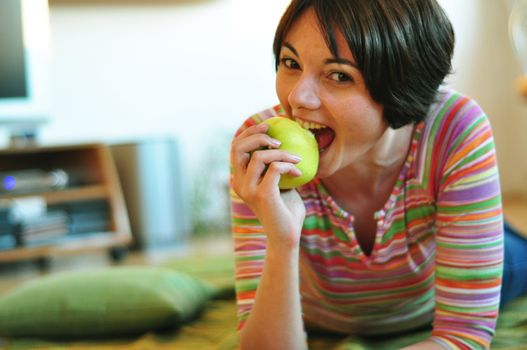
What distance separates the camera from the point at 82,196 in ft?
10.8

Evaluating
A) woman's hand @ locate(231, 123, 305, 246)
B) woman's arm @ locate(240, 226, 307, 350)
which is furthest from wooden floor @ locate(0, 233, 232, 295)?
woman's hand @ locate(231, 123, 305, 246)

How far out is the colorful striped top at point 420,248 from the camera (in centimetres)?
109

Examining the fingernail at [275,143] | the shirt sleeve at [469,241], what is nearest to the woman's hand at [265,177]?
the fingernail at [275,143]

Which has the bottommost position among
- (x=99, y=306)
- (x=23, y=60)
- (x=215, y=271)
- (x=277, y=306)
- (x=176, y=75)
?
(x=215, y=271)

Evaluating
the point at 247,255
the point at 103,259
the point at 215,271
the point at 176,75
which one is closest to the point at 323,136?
the point at 247,255

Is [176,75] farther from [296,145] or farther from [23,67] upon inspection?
[296,145]

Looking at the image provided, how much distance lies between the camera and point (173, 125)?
13.2ft

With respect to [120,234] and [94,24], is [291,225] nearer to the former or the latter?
[120,234]

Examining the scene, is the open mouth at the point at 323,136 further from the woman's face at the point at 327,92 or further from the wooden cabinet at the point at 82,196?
the wooden cabinet at the point at 82,196

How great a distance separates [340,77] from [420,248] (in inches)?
16.0

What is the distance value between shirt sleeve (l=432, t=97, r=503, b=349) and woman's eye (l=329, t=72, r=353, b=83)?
0.74ft

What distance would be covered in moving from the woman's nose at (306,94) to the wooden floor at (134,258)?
2.15m

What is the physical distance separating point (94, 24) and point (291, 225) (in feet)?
10.5

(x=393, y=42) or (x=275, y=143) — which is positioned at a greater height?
(x=393, y=42)
